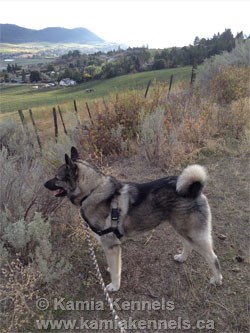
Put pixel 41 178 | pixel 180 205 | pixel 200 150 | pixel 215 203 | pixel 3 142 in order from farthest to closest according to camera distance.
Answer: pixel 3 142 → pixel 200 150 → pixel 215 203 → pixel 41 178 → pixel 180 205

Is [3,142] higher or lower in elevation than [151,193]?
lower

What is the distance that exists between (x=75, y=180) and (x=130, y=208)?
0.61 metres

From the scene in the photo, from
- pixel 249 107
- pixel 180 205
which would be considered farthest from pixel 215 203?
pixel 249 107

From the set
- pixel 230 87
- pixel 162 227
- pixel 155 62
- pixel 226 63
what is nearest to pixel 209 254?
pixel 162 227

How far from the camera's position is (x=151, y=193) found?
287 centimetres

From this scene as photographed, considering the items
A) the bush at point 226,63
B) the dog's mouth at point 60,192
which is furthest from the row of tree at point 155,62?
the dog's mouth at point 60,192

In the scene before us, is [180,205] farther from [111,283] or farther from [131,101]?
[131,101]

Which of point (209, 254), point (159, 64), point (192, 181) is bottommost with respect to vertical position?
point (159, 64)

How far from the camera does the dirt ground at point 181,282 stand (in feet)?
8.73

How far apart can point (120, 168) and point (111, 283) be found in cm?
287

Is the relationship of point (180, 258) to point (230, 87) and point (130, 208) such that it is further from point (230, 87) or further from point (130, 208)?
point (230, 87)

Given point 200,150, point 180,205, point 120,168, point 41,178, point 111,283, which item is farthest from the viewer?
point 200,150

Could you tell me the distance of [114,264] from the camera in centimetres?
291

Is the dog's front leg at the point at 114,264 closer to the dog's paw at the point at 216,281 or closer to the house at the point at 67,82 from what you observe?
the dog's paw at the point at 216,281
